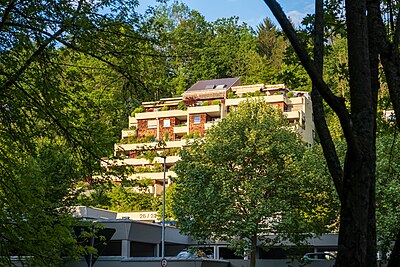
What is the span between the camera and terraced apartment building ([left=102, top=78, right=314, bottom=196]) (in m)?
68.8

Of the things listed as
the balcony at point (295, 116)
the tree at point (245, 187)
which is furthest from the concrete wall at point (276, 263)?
the balcony at point (295, 116)

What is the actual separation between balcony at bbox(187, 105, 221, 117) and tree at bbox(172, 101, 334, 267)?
106 ft

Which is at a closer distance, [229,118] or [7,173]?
[7,173]

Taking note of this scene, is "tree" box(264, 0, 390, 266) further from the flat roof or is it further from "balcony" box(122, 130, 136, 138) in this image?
the flat roof

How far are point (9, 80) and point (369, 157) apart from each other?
606 cm

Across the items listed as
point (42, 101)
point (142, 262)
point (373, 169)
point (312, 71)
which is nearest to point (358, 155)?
point (373, 169)

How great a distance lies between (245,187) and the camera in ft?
120

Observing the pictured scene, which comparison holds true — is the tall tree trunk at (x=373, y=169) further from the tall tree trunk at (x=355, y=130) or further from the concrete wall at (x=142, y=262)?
the concrete wall at (x=142, y=262)

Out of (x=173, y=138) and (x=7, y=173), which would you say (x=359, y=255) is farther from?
(x=173, y=138)

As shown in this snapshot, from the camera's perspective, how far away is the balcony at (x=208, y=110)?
71750 mm

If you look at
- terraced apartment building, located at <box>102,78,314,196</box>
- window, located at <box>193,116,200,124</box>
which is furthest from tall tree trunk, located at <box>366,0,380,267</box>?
window, located at <box>193,116,200,124</box>

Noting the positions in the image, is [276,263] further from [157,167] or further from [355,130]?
[355,130]

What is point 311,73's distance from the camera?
5.92 m

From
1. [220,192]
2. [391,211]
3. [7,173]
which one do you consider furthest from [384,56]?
[220,192]
